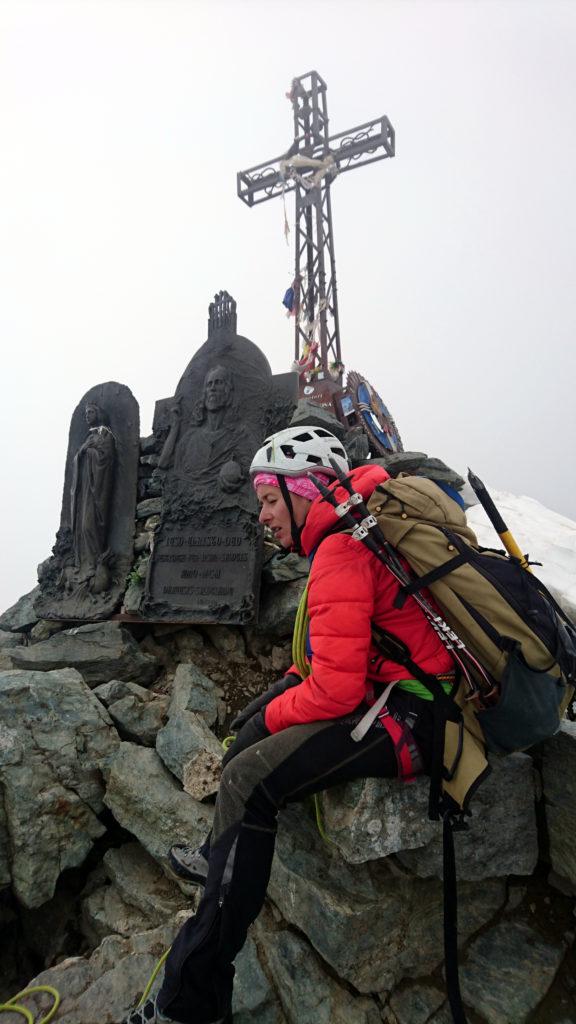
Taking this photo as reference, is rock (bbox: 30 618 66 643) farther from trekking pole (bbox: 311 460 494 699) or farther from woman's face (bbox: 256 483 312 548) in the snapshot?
trekking pole (bbox: 311 460 494 699)

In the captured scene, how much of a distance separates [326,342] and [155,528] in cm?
873

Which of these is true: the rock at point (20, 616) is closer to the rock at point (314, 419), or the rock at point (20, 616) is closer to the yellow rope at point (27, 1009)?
the rock at point (314, 419)

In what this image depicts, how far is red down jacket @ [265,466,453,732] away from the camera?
196 centimetres

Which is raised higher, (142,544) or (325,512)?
(142,544)

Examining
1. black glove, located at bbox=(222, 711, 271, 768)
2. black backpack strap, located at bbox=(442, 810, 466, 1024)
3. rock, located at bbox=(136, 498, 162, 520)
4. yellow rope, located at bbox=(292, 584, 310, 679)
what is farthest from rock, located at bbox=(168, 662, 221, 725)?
black backpack strap, located at bbox=(442, 810, 466, 1024)


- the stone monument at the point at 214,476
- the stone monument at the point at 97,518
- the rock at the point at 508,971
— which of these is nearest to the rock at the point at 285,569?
the stone monument at the point at 214,476

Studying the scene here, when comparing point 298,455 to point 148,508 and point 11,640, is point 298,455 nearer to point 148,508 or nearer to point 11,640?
point 148,508

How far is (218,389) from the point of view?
648 centimetres

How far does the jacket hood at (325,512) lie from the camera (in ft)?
7.40

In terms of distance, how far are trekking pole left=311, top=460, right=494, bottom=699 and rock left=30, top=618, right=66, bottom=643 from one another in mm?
5661

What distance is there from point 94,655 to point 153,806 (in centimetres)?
221

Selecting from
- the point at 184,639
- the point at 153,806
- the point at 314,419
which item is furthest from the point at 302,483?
the point at 314,419

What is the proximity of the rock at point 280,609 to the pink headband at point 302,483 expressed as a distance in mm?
2836

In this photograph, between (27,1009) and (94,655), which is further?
(94,655)
